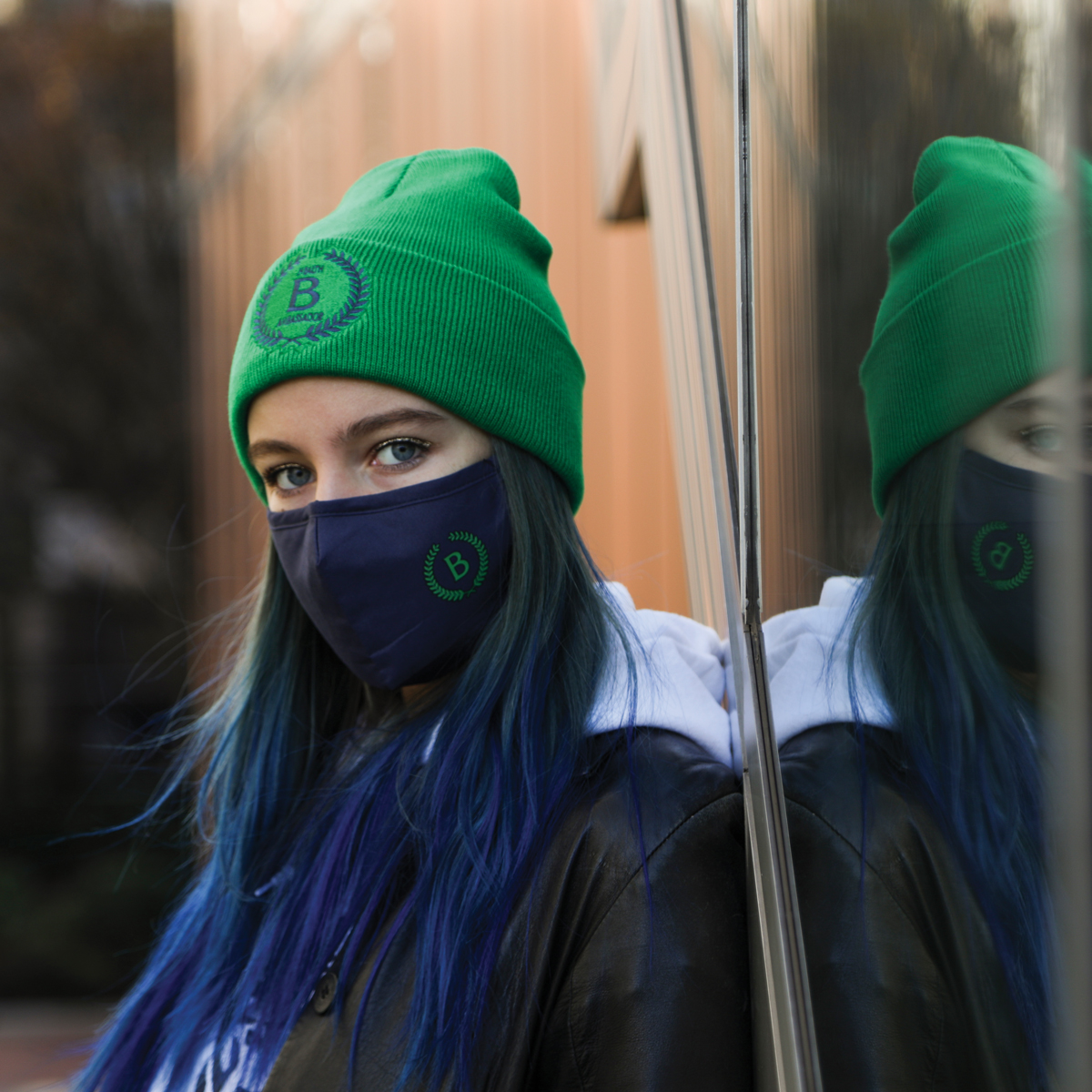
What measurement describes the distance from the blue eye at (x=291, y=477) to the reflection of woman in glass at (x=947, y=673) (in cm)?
67

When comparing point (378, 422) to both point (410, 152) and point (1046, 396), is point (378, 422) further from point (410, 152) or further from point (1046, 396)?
point (410, 152)

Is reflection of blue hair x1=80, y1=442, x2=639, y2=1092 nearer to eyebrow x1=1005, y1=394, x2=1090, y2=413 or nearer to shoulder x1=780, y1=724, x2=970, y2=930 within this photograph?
shoulder x1=780, y1=724, x2=970, y2=930

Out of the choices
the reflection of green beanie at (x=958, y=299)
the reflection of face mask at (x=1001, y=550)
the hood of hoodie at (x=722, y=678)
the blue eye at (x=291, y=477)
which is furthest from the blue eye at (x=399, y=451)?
the reflection of face mask at (x=1001, y=550)

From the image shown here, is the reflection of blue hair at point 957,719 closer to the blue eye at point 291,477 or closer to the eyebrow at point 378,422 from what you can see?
the eyebrow at point 378,422

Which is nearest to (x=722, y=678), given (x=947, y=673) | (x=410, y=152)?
(x=947, y=673)

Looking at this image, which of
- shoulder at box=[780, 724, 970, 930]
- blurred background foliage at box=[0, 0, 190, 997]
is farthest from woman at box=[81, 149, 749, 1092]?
blurred background foliage at box=[0, 0, 190, 997]

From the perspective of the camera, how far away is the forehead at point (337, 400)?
101cm

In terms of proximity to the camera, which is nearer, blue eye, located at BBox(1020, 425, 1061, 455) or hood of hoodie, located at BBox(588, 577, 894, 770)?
blue eye, located at BBox(1020, 425, 1061, 455)

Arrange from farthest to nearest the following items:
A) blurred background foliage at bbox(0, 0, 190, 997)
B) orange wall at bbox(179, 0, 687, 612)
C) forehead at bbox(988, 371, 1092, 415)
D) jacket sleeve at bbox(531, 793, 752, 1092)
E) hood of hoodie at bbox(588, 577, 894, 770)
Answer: blurred background foliage at bbox(0, 0, 190, 997) < orange wall at bbox(179, 0, 687, 612) < jacket sleeve at bbox(531, 793, 752, 1092) < hood of hoodie at bbox(588, 577, 894, 770) < forehead at bbox(988, 371, 1092, 415)

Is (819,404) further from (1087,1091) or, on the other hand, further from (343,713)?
(343,713)

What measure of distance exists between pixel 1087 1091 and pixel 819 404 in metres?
0.41

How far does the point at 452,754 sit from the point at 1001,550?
2.33ft

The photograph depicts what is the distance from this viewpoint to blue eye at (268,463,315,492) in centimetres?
109

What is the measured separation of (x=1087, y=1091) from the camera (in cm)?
27
